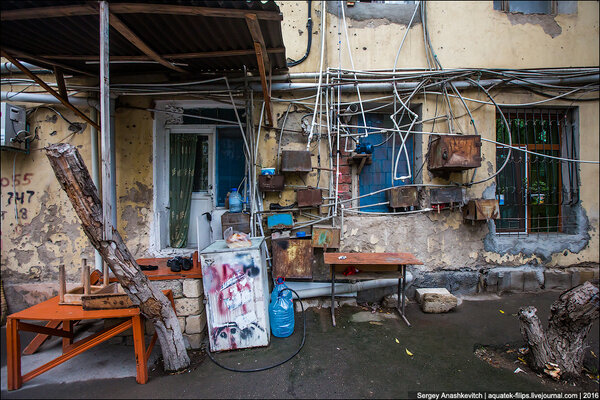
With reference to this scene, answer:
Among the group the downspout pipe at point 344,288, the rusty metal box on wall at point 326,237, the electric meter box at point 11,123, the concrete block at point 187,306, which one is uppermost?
the electric meter box at point 11,123

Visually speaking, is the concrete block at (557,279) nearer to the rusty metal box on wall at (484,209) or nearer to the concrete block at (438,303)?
the rusty metal box on wall at (484,209)

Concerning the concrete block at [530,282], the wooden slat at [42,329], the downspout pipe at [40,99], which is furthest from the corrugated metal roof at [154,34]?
the concrete block at [530,282]

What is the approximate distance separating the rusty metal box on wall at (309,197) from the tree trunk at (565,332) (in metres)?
2.55

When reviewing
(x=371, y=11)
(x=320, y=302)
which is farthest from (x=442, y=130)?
(x=320, y=302)

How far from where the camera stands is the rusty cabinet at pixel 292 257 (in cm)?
366

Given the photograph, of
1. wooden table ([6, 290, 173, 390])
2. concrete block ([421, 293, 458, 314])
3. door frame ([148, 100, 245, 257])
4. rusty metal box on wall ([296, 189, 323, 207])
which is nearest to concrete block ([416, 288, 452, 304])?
concrete block ([421, 293, 458, 314])

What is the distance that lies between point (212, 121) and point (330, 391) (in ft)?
12.6

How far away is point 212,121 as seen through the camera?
4.23 m

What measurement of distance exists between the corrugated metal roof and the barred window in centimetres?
393

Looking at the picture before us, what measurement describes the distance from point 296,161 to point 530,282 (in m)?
4.14

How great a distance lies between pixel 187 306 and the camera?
293 centimetres

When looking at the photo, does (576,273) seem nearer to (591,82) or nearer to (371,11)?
(591,82)

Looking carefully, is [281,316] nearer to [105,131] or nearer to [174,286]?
[174,286]

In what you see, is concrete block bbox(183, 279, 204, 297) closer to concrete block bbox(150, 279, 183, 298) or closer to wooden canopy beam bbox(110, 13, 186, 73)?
concrete block bbox(150, 279, 183, 298)
